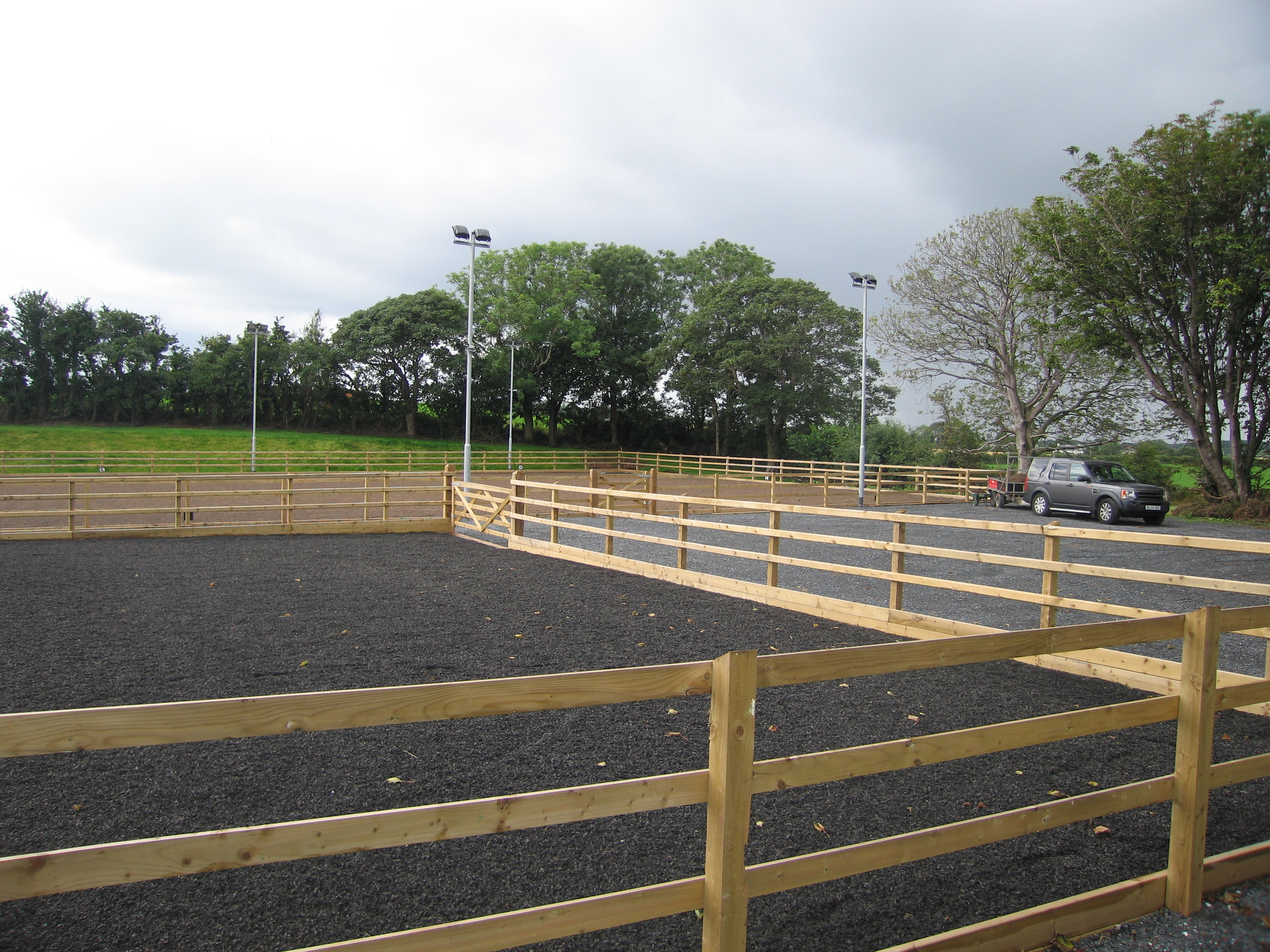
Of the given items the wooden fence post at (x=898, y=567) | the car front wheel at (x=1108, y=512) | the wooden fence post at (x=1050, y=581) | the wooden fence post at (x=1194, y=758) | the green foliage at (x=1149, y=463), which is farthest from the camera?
the green foliage at (x=1149, y=463)

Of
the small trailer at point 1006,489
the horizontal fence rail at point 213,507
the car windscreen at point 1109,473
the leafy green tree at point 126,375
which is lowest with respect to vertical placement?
the horizontal fence rail at point 213,507

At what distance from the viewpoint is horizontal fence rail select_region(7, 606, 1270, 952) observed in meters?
1.70

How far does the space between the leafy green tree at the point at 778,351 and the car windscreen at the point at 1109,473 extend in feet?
73.5

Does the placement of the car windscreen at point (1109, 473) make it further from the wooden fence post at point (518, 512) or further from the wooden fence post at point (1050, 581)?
the wooden fence post at point (1050, 581)

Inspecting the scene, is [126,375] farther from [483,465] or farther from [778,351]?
[778,351]

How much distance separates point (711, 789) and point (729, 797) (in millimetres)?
62

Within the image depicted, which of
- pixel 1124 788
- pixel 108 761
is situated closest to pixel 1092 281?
pixel 1124 788

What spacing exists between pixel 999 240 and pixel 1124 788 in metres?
32.3

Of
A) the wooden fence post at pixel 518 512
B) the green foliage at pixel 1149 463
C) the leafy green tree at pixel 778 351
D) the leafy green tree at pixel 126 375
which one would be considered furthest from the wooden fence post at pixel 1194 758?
the leafy green tree at pixel 126 375

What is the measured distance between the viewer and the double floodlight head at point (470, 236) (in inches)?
764

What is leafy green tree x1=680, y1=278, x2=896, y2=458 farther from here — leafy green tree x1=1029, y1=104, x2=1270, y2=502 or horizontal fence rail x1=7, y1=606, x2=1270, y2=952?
horizontal fence rail x1=7, y1=606, x2=1270, y2=952

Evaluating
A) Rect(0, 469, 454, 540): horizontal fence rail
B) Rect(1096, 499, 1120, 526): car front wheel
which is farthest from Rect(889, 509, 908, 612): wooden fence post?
Rect(1096, 499, 1120, 526): car front wheel

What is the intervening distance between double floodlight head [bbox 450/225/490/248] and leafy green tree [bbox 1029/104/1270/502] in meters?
16.6

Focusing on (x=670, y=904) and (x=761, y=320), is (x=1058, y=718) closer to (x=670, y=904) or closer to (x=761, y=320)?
(x=670, y=904)
